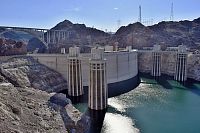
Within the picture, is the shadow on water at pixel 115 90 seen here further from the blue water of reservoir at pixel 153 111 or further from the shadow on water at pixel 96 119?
the blue water of reservoir at pixel 153 111

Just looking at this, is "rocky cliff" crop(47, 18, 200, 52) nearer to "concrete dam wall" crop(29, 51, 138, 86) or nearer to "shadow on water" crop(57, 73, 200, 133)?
"shadow on water" crop(57, 73, 200, 133)

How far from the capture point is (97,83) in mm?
43250

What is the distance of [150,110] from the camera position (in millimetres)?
44031

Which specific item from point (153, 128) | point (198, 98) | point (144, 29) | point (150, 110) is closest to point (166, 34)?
point (144, 29)

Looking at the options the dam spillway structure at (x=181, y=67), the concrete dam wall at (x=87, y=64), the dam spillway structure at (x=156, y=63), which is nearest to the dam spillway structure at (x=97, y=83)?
the concrete dam wall at (x=87, y=64)

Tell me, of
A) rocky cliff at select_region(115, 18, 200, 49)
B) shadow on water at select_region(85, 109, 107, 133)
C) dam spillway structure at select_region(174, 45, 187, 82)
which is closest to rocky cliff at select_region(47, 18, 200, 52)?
rocky cliff at select_region(115, 18, 200, 49)

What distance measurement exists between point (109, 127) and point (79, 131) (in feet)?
26.3

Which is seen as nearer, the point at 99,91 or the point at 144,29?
the point at 99,91

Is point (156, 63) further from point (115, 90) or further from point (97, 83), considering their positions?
point (97, 83)

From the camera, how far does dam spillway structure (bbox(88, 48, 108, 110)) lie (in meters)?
43.0

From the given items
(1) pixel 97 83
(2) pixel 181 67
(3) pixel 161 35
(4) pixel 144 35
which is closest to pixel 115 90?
(1) pixel 97 83

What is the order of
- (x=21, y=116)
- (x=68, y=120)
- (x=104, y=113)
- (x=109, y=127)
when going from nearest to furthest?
(x=21, y=116), (x=68, y=120), (x=109, y=127), (x=104, y=113)

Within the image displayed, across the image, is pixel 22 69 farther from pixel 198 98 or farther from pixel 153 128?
pixel 198 98

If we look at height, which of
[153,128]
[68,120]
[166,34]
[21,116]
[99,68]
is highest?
[166,34]
